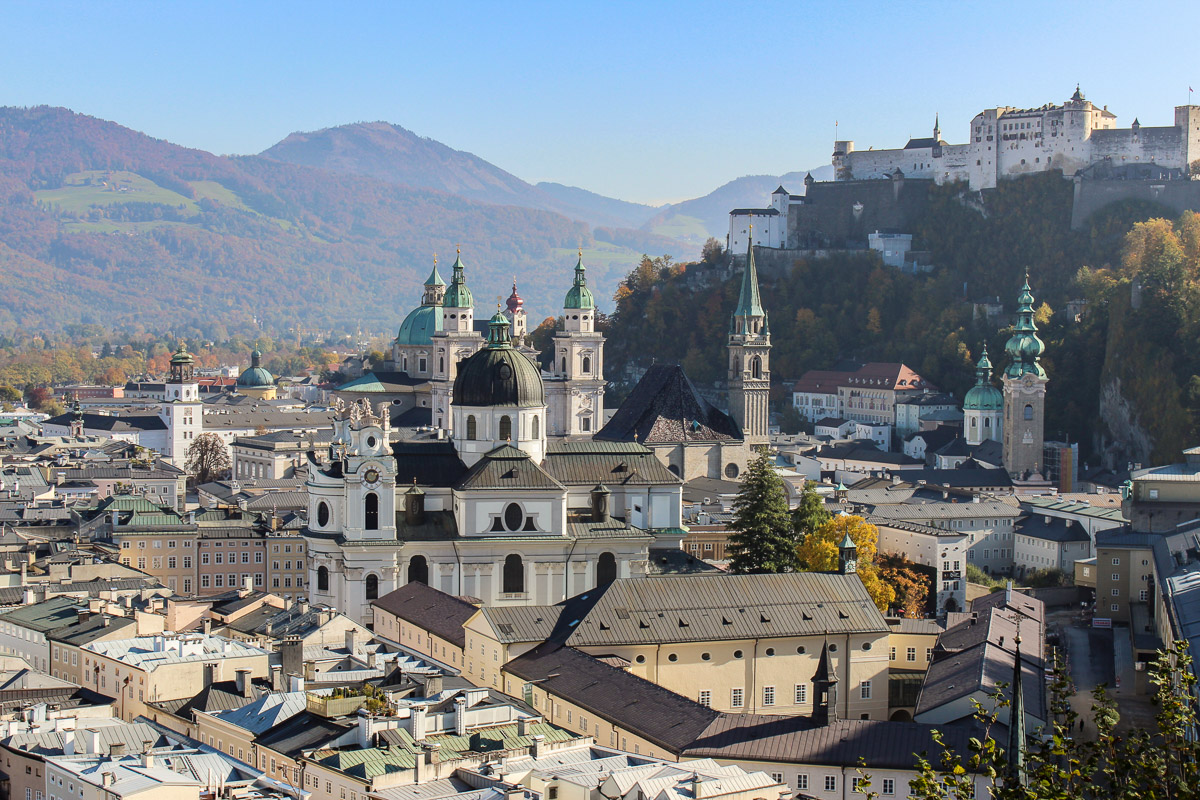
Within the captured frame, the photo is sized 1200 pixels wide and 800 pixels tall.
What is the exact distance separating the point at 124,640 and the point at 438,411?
59131 mm

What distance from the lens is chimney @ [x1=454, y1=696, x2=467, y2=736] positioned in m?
39.1

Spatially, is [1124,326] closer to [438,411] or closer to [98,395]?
[438,411]

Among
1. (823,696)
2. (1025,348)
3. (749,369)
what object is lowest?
(823,696)

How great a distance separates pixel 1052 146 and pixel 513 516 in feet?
275

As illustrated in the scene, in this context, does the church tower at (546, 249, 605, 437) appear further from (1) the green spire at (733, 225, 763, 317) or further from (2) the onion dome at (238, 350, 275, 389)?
(2) the onion dome at (238, 350, 275, 389)

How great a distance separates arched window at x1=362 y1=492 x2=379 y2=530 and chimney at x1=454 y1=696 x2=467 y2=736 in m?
21.3

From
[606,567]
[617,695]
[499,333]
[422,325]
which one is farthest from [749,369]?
[617,695]

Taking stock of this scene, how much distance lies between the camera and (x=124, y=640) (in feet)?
169

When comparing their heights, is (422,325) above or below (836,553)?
above

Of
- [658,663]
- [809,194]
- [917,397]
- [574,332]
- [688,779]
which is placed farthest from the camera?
[809,194]

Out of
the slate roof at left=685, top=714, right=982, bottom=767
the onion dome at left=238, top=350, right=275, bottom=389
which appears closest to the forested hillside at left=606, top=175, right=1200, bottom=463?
the onion dome at left=238, top=350, right=275, bottom=389

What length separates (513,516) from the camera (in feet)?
203

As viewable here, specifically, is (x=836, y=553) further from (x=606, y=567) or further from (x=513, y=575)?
(x=513, y=575)

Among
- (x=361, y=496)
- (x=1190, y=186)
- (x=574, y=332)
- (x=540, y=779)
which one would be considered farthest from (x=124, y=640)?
(x=1190, y=186)
